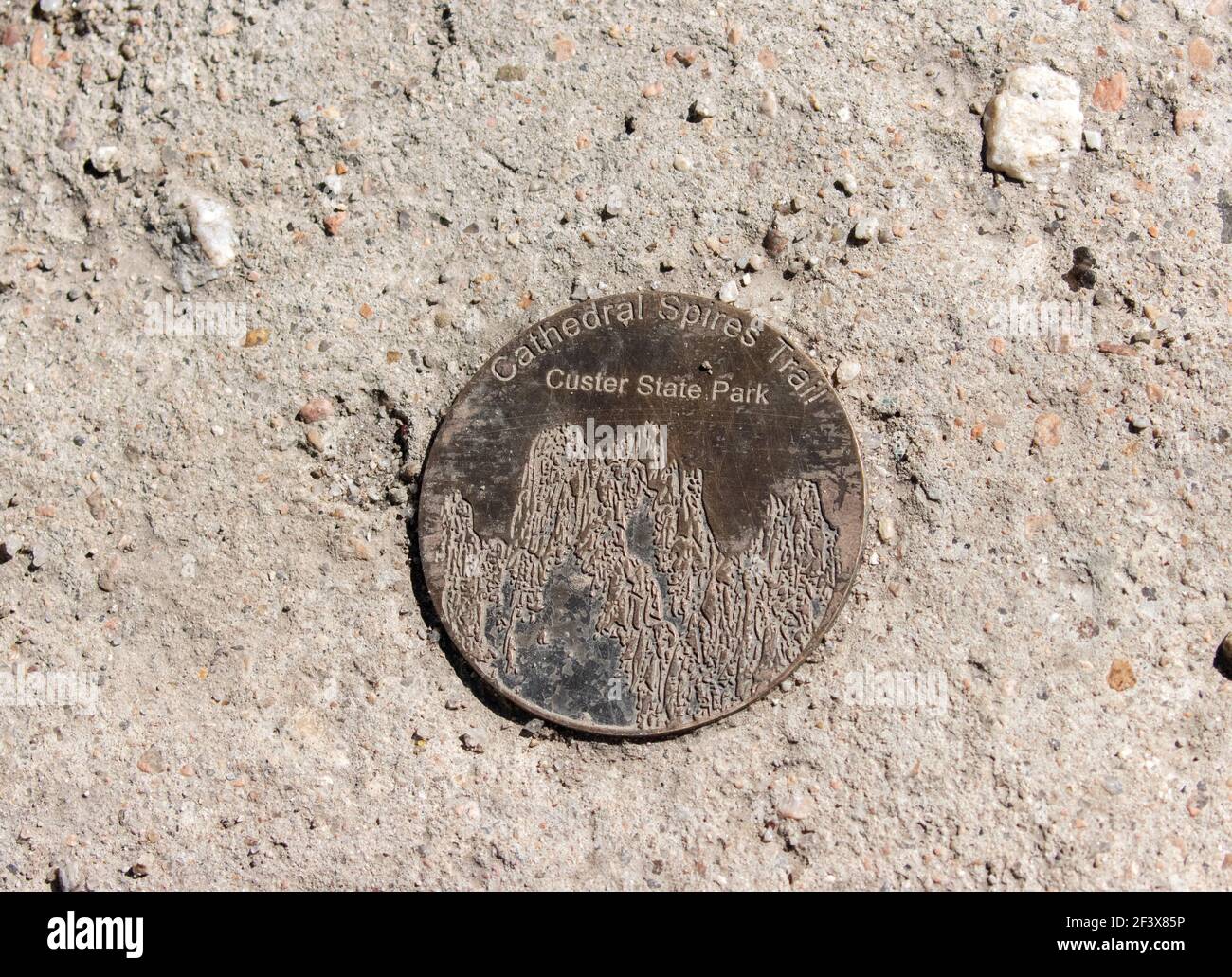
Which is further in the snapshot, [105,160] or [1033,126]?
[105,160]

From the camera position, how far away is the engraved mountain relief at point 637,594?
7.24 feet

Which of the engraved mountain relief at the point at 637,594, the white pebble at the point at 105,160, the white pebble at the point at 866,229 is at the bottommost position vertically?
the engraved mountain relief at the point at 637,594

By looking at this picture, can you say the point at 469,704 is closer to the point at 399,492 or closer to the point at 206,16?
the point at 399,492

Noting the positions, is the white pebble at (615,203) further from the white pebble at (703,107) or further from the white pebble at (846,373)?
the white pebble at (846,373)

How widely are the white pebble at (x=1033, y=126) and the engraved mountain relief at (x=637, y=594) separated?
92 cm

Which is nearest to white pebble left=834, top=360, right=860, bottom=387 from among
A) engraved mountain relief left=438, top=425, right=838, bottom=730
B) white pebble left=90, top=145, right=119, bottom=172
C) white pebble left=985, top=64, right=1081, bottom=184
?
engraved mountain relief left=438, top=425, right=838, bottom=730

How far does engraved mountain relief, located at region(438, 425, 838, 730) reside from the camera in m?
2.21

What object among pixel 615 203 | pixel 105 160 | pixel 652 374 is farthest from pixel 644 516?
pixel 105 160

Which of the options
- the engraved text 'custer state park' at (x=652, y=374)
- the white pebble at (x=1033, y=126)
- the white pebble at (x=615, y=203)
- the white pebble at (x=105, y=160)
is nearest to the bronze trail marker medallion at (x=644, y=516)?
the engraved text 'custer state park' at (x=652, y=374)

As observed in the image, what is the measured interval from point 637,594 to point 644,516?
6.8 inches

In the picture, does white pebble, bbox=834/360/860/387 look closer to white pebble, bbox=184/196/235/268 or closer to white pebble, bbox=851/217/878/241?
white pebble, bbox=851/217/878/241

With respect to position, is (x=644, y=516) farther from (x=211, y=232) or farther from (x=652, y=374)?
(x=211, y=232)

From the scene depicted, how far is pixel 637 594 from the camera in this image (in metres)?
2.23

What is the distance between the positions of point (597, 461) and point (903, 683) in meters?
0.83
